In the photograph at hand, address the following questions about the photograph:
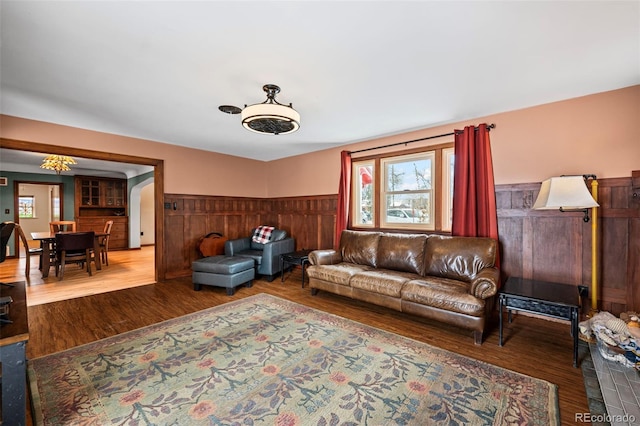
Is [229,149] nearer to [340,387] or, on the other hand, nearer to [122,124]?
[122,124]

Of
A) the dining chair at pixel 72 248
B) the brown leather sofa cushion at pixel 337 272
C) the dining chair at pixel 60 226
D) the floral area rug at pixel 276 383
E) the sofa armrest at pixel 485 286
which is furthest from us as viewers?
the dining chair at pixel 60 226

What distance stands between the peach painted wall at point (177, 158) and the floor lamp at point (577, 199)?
5.24 meters

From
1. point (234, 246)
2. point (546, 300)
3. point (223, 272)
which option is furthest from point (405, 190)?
point (234, 246)

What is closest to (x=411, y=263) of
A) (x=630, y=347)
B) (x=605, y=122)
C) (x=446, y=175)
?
(x=446, y=175)

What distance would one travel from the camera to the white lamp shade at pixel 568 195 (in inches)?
94.9

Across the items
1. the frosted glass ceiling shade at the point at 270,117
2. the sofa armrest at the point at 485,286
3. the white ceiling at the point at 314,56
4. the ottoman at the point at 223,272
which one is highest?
the white ceiling at the point at 314,56

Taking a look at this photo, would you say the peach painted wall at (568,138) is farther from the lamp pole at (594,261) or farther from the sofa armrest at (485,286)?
the sofa armrest at (485,286)

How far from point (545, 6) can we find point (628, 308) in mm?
2908

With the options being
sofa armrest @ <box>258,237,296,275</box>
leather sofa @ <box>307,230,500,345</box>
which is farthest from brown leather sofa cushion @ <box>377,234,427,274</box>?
sofa armrest @ <box>258,237,296,275</box>

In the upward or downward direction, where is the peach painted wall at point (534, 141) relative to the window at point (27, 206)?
upward

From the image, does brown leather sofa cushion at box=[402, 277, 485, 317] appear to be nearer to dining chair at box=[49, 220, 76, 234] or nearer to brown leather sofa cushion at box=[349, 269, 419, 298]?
brown leather sofa cushion at box=[349, 269, 419, 298]

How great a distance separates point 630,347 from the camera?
2.10 m

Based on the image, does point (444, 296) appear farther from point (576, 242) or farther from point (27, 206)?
point (27, 206)

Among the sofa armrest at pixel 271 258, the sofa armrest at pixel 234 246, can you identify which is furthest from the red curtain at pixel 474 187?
the sofa armrest at pixel 234 246
